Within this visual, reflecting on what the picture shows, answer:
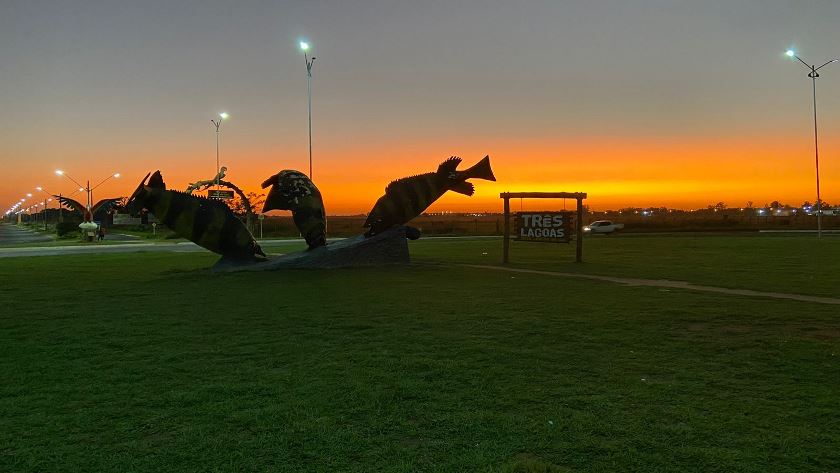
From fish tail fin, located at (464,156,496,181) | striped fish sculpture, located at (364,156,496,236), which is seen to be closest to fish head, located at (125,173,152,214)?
striped fish sculpture, located at (364,156,496,236)

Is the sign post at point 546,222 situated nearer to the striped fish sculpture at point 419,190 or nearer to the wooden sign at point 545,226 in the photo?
the wooden sign at point 545,226

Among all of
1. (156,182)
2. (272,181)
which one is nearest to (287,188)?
(272,181)

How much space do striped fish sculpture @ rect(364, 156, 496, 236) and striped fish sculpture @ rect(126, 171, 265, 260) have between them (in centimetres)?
414

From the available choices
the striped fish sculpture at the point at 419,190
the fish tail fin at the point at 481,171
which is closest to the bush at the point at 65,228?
the striped fish sculpture at the point at 419,190

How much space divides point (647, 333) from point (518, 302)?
2.89 meters

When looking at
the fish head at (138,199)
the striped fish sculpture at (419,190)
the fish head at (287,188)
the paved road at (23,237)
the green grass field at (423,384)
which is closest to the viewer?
the green grass field at (423,384)

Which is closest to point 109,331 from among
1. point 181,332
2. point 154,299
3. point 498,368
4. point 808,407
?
point 181,332

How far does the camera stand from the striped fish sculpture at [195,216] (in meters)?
14.9

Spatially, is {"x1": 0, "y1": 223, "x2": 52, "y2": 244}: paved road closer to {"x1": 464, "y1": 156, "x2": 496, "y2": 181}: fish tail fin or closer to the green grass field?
{"x1": 464, "y1": 156, "x2": 496, "y2": 181}: fish tail fin

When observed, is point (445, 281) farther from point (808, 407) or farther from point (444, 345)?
point (808, 407)

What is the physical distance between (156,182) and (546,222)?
1170cm

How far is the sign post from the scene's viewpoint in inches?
748

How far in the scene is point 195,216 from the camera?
15.3 metres

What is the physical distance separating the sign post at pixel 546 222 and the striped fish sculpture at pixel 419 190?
5.03 feet
